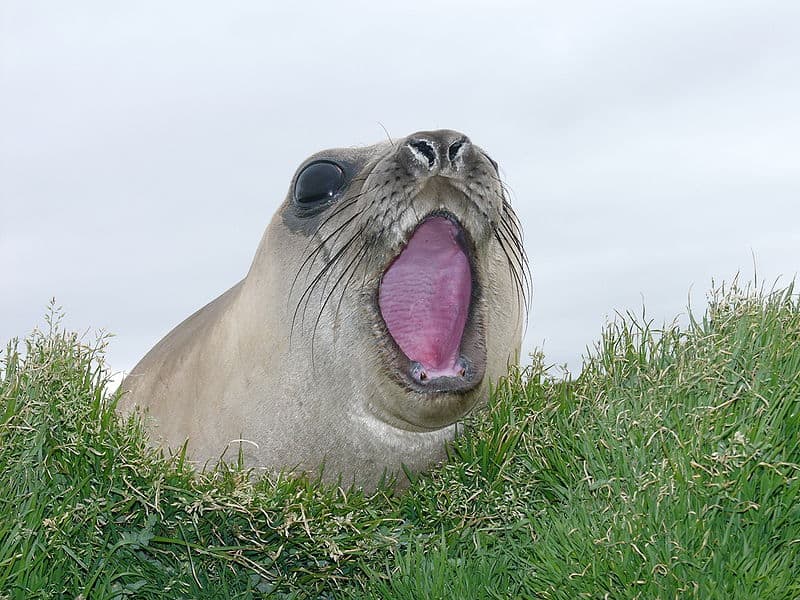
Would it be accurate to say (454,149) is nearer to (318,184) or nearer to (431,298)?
(431,298)

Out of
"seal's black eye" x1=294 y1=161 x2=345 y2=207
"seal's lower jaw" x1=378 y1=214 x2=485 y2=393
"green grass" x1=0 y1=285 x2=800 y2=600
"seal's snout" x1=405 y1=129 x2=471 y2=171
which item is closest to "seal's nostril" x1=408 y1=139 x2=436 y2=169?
"seal's snout" x1=405 y1=129 x2=471 y2=171

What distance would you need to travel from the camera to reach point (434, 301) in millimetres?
4344

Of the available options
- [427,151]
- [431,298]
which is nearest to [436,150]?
[427,151]

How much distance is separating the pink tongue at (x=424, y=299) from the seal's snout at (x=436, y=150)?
0.28 m

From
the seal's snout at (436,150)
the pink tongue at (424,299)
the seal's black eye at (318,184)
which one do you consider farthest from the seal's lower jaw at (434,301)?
the seal's black eye at (318,184)

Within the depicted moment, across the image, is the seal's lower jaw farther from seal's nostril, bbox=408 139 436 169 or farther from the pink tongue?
seal's nostril, bbox=408 139 436 169

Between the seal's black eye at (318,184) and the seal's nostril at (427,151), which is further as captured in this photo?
the seal's black eye at (318,184)

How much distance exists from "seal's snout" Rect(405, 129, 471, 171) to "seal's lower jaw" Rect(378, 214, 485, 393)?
0.24 meters

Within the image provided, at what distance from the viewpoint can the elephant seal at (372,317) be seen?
4172mm

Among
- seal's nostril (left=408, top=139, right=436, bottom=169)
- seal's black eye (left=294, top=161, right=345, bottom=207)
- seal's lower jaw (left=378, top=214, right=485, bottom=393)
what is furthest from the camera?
seal's black eye (left=294, top=161, right=345, bottom=207)

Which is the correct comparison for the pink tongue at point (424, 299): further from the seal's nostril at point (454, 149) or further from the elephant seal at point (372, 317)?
the seal's nostril at point (454, 149)

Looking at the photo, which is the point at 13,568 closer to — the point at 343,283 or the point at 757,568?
the point at 343,283

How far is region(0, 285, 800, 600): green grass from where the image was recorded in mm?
3494

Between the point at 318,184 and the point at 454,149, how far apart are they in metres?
0.75
